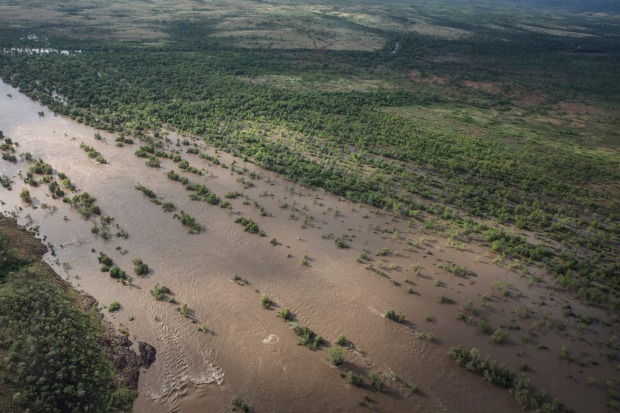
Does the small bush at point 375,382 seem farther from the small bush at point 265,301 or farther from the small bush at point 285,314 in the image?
the small bush at point 265,301

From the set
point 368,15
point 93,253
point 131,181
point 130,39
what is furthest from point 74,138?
point 368,15

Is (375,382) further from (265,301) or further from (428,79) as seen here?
→ (428,79)

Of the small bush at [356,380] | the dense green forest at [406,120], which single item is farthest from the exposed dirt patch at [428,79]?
the small bush at [356,380]

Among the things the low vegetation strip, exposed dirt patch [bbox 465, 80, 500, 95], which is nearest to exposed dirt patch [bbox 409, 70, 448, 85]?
exposed dirt patch [bbox 465, 80, 500, 95]

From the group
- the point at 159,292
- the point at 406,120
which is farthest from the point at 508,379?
the point at 406,120

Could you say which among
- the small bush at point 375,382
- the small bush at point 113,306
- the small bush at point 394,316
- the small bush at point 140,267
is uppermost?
the small bush at point 140,267

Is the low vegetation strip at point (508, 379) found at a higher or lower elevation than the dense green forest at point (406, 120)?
lower
